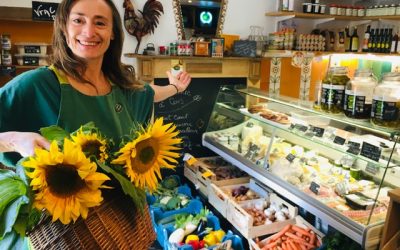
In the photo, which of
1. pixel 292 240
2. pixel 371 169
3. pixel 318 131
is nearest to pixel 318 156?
pixel 318 131

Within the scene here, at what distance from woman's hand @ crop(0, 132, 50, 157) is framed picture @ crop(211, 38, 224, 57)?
3.43 m

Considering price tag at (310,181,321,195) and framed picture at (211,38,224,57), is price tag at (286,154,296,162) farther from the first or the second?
framed picture at (211,38,224,57)

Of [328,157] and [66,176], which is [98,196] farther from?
[328,157]

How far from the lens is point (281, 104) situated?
10.4 feet

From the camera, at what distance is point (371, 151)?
2.21 meters

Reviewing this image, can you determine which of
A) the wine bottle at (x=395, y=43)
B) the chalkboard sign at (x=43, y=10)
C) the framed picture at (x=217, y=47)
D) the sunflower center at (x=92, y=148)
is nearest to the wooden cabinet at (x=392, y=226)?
the sunflower center at (x=92, y=148)

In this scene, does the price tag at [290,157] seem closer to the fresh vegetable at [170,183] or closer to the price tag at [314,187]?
the price tag at [314,187]

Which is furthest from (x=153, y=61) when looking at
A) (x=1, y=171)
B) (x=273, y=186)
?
(x=1, y=171)

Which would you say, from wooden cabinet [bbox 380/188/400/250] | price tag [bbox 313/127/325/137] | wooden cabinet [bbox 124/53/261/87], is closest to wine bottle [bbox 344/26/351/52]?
wooden cabinet [bbox 124/53/261/87]

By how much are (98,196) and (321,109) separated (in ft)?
6.34

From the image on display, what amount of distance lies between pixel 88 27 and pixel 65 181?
79cm

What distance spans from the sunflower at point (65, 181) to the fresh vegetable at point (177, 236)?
2152 millimetres

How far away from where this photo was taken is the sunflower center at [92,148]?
90cm

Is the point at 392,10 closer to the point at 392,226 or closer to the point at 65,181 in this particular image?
the point at 392,226
